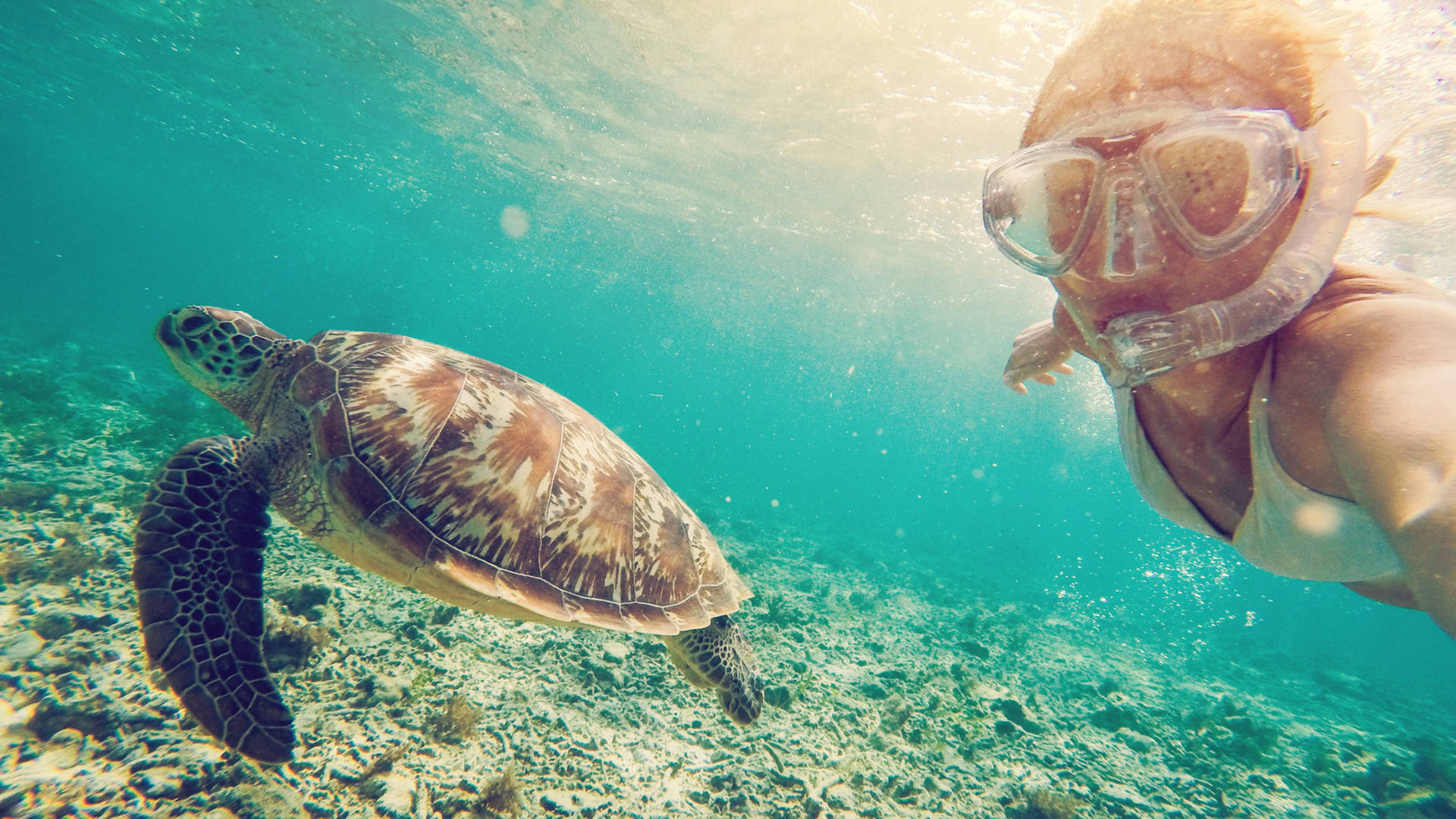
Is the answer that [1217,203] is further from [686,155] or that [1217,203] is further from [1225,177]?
[686,155]

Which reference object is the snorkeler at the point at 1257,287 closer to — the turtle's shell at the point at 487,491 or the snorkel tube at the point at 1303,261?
the snorkel tube at the point at 1303,261

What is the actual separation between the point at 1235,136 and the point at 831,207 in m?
17.9

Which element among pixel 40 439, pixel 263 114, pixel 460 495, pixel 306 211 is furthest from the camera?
pixel 306 211

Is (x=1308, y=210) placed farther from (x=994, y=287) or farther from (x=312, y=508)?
(x=994, y=287)

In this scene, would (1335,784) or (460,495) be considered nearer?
(460,495)

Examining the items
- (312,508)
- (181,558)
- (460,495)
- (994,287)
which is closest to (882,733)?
(460,495)


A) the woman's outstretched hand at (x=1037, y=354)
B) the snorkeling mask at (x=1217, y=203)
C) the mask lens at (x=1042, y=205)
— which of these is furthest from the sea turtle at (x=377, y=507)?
the snorkeling mask at (x=1217, y=203)

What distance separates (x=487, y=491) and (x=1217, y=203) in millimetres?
3043

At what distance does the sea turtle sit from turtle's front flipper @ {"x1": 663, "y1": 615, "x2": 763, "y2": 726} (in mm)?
466

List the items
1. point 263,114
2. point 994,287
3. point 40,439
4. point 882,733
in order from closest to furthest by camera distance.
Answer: point 882,733
point 40,439
point 263,114
point 994,287

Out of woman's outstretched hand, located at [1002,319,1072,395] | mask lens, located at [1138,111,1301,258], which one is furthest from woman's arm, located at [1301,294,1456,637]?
woman's outstretched hand, located at [1002,319,1072,395]

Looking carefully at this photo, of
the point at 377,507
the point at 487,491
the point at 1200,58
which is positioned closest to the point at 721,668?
the point at 487,491

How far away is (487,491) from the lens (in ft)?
8.71

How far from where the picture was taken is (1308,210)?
3.93ft
